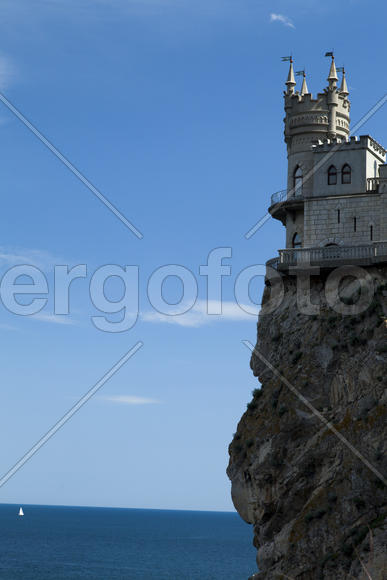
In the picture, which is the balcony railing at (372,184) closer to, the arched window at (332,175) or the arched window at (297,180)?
the arched window at (332,175)

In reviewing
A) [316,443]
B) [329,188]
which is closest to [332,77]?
[329,188]

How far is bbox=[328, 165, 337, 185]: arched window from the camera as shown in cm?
6938

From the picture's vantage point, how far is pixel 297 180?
71250 millimetres

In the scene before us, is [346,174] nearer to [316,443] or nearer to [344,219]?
[344,219]

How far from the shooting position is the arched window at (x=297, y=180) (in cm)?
7081

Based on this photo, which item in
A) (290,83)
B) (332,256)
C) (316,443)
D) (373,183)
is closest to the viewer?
(316,443)

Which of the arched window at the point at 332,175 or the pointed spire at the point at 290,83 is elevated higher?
the pointed spire at the point at 290,83

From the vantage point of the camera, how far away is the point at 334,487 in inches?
2425

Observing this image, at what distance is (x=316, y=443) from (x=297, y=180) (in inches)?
757

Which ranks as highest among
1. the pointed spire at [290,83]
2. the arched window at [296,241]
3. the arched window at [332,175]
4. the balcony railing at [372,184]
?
the pointed spire at [290,83]

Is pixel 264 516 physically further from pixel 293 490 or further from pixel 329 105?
pixel 329 105

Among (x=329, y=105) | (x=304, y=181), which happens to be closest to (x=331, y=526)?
(x=304, y=181)

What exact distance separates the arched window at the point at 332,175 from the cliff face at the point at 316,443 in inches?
290

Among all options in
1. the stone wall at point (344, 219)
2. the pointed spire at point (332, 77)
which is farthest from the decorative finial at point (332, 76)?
the stone wall at point (344, 219)
